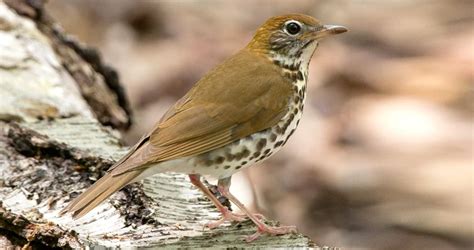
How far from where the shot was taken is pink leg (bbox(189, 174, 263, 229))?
393 cm

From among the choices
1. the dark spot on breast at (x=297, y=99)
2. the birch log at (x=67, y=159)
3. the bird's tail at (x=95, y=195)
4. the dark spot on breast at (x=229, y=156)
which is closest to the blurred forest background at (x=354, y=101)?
the birch log at (x=67, y=159)

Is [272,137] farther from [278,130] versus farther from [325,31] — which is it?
[325,31]

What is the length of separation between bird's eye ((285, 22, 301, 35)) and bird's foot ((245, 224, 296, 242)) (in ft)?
3.21

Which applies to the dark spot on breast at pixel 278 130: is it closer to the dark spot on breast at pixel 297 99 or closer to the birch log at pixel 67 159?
the dark spot on breast at pixel 297 99

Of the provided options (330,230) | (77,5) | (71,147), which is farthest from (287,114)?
(77,5)

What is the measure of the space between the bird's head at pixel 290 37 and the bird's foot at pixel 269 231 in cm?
91

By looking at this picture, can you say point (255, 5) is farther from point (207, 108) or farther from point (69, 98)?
point (207, 108)

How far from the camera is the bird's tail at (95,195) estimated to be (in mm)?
3600

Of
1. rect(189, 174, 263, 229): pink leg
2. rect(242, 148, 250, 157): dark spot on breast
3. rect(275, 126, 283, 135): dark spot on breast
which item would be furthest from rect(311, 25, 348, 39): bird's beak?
rect(189, 174, 263, 229): pink leg

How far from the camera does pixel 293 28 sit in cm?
450

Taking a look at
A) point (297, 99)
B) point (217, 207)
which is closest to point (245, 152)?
point (217, 207)

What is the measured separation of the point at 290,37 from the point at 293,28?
39 millimetres

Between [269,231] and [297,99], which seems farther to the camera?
[297,99]

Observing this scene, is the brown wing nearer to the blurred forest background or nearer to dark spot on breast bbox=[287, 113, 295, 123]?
dark spot on breast bbox=[287, 113, 295, 123]
